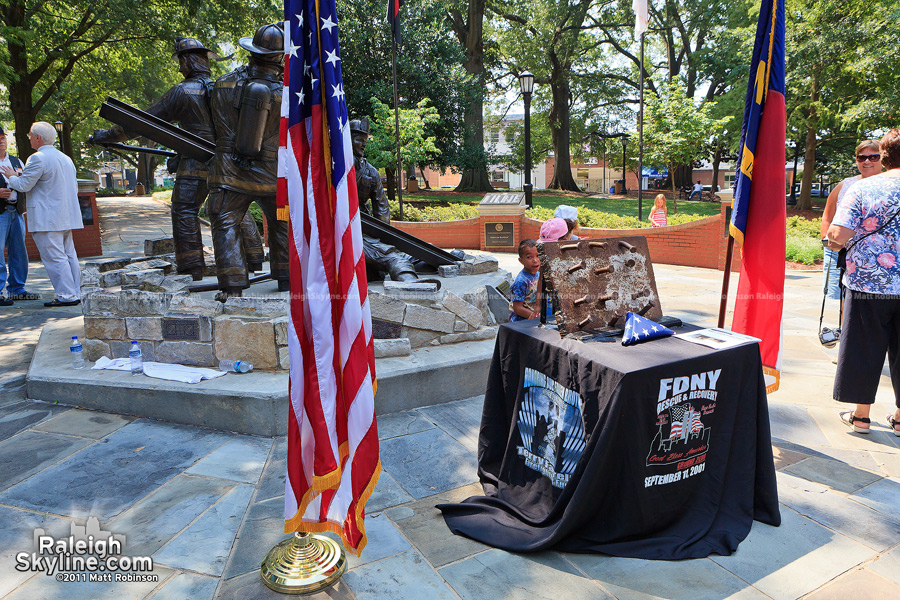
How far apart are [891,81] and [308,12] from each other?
20668mm

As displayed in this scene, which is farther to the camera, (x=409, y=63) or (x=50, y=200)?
(x=409, y=63)

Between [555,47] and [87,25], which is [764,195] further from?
[555,47]

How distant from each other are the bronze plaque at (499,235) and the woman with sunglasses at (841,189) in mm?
8471

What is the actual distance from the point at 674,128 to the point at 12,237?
769 inches

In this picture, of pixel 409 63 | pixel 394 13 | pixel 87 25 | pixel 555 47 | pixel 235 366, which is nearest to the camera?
pixel 235 366

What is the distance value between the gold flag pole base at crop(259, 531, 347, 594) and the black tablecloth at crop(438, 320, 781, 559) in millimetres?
685

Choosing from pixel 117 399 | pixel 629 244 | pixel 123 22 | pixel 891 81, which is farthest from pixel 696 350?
pixel 891 81

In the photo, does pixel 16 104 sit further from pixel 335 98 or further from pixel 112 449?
pixel 335 98

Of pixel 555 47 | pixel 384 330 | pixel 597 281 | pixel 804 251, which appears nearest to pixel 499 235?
pixel 804 251

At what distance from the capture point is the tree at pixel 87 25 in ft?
49.8

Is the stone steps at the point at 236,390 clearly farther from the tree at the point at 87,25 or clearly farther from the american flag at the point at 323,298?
the tree at the point at 87,25

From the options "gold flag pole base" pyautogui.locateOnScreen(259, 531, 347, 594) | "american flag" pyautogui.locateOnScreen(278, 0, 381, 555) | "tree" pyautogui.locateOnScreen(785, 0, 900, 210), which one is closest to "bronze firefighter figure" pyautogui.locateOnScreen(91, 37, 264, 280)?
"american flag" pyautogui.locateOnScreen(278, 0, 381, 555)

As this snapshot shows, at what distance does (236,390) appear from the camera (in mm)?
4320

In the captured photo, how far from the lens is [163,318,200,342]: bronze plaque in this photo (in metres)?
4.82
